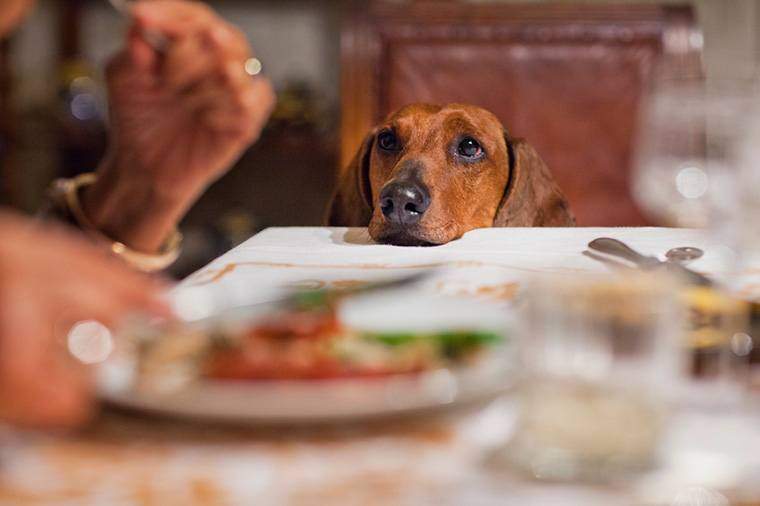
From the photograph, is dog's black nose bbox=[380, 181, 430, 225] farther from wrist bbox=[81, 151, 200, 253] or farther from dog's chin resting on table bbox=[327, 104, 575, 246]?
wrist bbox=[81, 151, 200, 253]

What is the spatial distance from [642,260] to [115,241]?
58 centimetres

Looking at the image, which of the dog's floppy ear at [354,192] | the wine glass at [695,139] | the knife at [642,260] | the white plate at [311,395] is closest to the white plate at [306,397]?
the white plate at [311,395]

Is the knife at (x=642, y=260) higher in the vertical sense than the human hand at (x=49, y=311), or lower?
lower

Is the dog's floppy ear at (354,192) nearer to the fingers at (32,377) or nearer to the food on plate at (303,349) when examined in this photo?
the food on plate at (303,349)

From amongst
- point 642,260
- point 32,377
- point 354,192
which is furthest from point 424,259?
point 354,192

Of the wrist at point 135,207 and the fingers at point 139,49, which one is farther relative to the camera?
the wrist at point 135,207

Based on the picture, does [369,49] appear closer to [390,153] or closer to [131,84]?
[390,153]

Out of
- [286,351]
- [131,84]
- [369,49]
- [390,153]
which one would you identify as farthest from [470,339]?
[369,49]

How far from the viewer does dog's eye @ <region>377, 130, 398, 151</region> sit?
6.72 ft

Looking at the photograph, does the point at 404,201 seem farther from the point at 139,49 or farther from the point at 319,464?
the point at 319,464

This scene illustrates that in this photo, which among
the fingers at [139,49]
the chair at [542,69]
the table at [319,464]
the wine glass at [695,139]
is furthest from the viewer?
the chair at [542,69]

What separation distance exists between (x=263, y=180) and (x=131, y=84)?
3.34m

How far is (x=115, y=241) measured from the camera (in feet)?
4.34

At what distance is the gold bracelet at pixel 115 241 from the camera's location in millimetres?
1278
